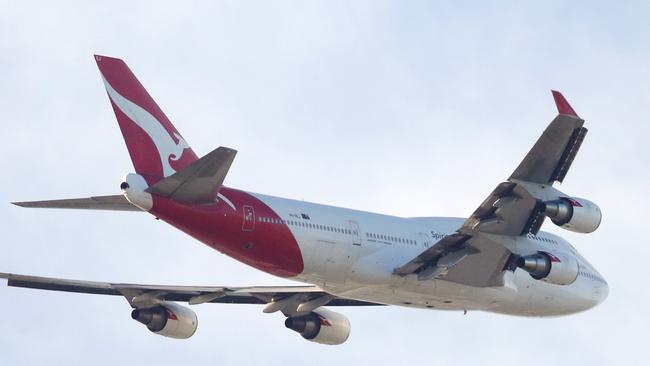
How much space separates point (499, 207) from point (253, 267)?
6818mm

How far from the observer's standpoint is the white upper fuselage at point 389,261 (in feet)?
130

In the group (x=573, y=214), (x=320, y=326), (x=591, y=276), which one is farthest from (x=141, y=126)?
(x=591, y=276)

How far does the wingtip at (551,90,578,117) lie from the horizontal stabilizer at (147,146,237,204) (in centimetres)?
844

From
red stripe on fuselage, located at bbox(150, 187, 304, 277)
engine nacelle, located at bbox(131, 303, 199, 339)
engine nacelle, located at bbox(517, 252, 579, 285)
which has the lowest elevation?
engine nacelle, located at bbox(131, 303, 199, 339)

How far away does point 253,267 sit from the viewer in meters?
39.8

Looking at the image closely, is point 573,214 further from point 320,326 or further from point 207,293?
point 207,293

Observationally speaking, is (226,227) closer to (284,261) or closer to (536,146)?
(284,261)

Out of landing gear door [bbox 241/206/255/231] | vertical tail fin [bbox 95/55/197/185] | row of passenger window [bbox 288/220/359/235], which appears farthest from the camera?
row of passenger window [bbox 288/220/359/235]

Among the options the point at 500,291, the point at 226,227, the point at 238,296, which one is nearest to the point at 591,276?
the point at 500,291

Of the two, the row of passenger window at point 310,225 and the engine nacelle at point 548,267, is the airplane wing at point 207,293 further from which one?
the engine nacelle at point 548,267

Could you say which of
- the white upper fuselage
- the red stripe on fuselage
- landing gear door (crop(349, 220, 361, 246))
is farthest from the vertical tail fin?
landing gear door (crop(349, 220, 361, 246))

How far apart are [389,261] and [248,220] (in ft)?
15.9

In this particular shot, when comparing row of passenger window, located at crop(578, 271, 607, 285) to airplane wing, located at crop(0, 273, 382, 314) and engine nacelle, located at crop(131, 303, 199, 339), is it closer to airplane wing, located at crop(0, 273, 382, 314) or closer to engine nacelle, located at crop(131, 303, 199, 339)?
airplane wing, located at crop(0, 273, 382, 314)

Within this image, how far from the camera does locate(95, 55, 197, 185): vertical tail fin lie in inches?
1524
